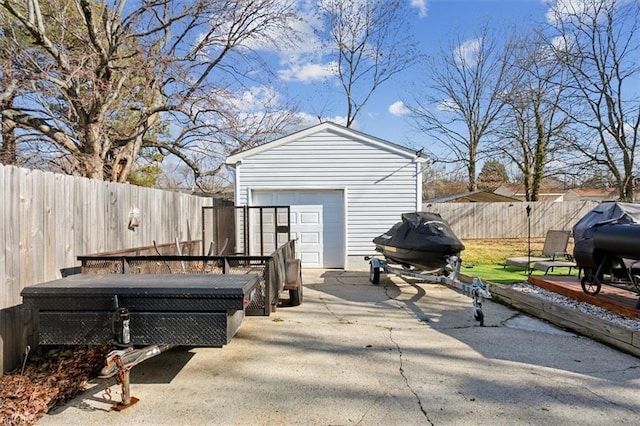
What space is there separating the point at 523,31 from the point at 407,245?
2178 cm

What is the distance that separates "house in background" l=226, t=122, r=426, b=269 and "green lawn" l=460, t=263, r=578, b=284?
2143 mm

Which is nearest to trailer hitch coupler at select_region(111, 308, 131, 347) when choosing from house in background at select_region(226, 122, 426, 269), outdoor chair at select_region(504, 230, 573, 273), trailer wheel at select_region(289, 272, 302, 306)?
trailer wheel at select_region(289, 272, 302, 306)

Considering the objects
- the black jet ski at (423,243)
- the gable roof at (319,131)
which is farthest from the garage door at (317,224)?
the black jet ski at (423,243)

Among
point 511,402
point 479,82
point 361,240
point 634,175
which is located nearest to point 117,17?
point 361,240

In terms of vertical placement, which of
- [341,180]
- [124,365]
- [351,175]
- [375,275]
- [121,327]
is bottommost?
[375,275]

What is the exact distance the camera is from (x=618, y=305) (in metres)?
5.17

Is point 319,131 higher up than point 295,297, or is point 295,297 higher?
point 319,131

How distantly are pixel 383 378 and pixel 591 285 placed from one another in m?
4.22

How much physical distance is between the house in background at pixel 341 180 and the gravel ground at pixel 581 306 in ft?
13.4

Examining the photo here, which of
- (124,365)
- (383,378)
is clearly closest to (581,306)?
(383,378)

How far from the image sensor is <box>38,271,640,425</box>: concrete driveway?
9.69ft

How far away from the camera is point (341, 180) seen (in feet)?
34.8

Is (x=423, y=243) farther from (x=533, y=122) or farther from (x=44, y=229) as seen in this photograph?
(x=533, y=122)

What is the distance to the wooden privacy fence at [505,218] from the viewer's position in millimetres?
19797
